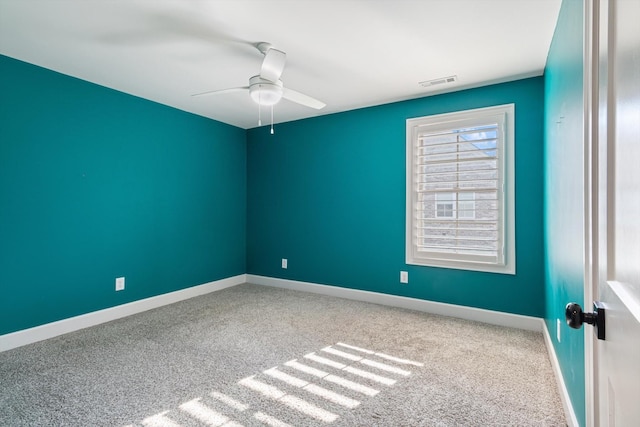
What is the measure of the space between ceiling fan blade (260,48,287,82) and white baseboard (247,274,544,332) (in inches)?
105

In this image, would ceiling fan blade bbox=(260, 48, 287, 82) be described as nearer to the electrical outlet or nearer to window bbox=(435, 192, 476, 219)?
window bbox=(435, 192, 476, 219)

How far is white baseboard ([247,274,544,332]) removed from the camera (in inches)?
124

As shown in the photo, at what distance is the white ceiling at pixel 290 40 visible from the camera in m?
2.06

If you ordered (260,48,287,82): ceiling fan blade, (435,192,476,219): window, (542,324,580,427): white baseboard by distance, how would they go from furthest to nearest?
(435,192,476,219): window, (260,48,287,82): ceiling fan blade, (542,324,580,427): white baseboard

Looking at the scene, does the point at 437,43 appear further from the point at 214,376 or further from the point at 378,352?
the point at 214,376

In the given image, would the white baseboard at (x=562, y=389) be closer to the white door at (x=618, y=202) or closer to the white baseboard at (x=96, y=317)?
the white door at (x=618, y=202)

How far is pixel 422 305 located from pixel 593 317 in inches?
120

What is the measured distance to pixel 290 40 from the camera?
8.04 ft

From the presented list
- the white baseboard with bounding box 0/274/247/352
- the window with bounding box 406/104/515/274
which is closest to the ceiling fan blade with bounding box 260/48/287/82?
the window with bounding box 406/104/515/274

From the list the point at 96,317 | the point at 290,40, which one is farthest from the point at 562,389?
the point at 96,317

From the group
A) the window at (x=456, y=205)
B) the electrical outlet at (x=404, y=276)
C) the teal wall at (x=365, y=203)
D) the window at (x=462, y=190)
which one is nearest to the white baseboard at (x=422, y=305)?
the teal wall at (x=365, y=203)

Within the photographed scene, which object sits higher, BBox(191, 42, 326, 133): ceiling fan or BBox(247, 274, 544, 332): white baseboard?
BBox(191, 42, 326, 133): ceiling fan

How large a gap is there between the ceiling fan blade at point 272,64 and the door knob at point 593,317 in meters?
2.07

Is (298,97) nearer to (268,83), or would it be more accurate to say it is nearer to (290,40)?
(268,83)
